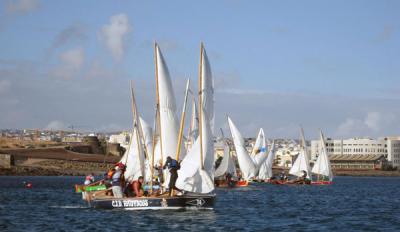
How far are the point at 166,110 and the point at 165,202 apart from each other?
5.56 metres

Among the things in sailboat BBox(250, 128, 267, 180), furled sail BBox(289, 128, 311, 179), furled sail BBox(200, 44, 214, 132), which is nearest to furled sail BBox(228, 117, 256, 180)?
sailboat BBox(250, 128, 267, 180)

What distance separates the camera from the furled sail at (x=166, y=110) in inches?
1906

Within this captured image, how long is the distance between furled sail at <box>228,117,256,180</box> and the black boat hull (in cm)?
5225

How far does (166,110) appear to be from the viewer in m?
48.7

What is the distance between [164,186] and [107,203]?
10.9 feet

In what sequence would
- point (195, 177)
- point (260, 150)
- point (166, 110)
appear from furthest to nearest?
1. point (260, 150)
2. point (166, 110)
3. point (195, 177)

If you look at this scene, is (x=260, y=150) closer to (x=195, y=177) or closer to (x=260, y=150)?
(x=260, y=150)

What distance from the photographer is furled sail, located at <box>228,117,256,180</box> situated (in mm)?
99438

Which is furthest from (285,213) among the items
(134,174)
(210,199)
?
(134,174)

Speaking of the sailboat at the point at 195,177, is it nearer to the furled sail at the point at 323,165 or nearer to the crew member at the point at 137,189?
the crew member at the point at 137,189

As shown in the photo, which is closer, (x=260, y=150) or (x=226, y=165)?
(x=226, y=165)

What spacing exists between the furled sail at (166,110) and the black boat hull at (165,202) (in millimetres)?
3096

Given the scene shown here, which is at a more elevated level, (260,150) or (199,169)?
(260,150)

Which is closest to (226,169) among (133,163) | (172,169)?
(133,163)
